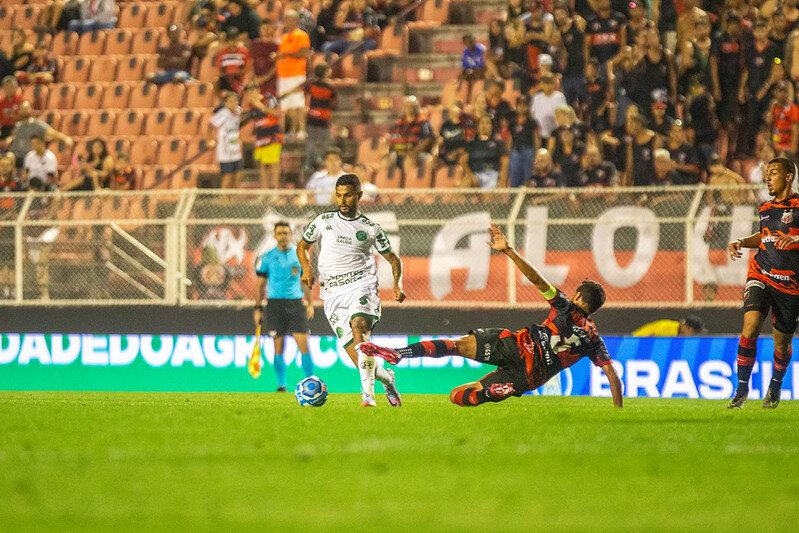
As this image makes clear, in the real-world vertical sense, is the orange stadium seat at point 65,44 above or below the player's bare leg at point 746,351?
above

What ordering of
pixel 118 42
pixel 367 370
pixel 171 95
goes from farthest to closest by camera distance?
pixel 118 42
pixel 171 95
pixel 367 370

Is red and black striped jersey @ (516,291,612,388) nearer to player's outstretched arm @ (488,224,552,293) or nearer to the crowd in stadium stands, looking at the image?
player's outstretched arm @ (488,224,552,293)

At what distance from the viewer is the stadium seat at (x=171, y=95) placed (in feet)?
82.9

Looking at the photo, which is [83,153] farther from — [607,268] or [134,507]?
[134,507]

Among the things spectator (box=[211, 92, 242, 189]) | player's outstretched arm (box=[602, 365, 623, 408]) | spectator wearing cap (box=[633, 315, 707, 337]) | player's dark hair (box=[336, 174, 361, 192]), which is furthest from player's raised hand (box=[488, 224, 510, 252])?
spectator (box=[211, 92, 242, 189])

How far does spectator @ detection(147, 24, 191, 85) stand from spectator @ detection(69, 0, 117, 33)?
88.2 inches

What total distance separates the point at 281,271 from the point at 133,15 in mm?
11985

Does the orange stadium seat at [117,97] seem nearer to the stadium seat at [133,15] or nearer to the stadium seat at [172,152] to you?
the stadium seat at [133,15]

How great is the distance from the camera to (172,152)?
2423 centimetres

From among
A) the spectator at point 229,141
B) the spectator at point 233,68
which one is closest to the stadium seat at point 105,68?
the spectator at point 233,68

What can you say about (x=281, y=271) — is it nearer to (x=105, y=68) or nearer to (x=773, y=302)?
(x=773, y=302)

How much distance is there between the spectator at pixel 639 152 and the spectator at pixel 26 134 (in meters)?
9.75

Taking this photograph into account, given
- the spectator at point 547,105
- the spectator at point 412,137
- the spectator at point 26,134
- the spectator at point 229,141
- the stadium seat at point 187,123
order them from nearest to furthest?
1. the spectator at point 547,105
2. the spectator at point 412,137
3. the spectator at point 229,141
4. the spectator at point 26,134
5. the stadium seat at point 187,123

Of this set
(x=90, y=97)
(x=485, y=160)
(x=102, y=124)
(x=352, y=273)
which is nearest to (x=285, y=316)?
(x=485, y=160)
